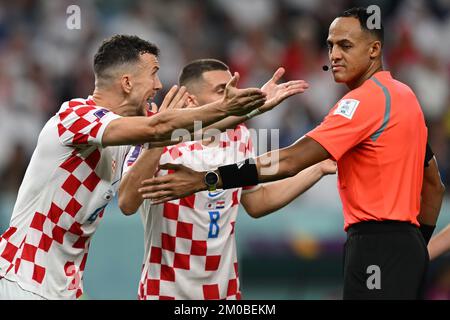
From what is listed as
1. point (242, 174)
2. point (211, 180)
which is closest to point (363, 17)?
point (242, 174)

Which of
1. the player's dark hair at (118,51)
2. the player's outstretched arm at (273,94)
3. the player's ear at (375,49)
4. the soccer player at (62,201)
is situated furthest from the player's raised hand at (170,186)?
the player's ear at (375,49)

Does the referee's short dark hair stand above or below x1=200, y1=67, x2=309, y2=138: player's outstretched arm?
above

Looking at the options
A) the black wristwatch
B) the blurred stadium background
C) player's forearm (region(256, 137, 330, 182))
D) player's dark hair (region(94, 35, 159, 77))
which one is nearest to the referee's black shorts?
player's forearm (region(256, 137, 330, 182))

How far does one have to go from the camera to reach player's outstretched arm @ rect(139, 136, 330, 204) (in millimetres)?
5254

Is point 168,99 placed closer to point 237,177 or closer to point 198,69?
point 237,177

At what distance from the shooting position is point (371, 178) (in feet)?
17.2

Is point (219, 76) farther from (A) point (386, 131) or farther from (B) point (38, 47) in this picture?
(B) point (38, 47)

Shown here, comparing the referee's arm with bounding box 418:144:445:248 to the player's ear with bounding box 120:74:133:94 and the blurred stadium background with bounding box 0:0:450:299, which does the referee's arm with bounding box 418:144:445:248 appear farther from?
the blurred stadium background with bounding box 0:0:450:299

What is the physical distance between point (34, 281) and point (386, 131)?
222cm

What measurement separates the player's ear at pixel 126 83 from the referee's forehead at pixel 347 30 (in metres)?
1.33

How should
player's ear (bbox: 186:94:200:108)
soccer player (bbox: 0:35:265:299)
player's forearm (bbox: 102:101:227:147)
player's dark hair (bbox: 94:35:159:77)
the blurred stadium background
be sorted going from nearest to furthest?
player's forearm (bbox: 102:101:227:147) < soccer player (bbox: 0:35:265:299) < player's dark hair (bbox: 94:35:159:77) < player's ear (bbox: 186:94:200:108) < the blurred stadium background

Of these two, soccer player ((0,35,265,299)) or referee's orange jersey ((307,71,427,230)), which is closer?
referee's orange jersey ((307,71,427,230))

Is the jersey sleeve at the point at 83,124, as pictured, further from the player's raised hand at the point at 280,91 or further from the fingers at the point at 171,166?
the player's raised hand at the point at 280,91

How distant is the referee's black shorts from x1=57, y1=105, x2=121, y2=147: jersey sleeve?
1.58 meters
